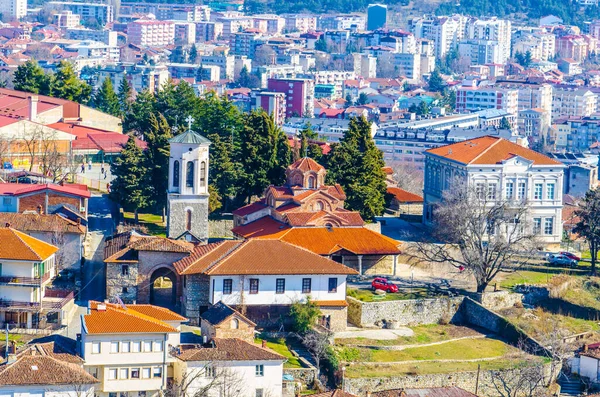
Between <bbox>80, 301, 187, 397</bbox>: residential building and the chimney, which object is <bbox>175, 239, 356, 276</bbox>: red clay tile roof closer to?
<bbox>80, 301, 187, 397</bbox>: residential building

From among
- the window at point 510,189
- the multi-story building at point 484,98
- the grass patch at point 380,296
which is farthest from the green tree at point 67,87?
the multi-story building at point 484,98

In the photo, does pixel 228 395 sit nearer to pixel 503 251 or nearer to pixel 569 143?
pixel 503 251

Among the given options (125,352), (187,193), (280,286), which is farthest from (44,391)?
(187,193)

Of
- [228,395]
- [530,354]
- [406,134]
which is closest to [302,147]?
[530,354]

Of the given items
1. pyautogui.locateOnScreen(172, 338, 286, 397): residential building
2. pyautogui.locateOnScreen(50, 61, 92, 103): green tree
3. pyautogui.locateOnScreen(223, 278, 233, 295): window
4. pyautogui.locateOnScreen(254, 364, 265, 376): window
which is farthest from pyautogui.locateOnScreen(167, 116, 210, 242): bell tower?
pyautogui.locateOnScreen(50, 61, 92, 103): green tree

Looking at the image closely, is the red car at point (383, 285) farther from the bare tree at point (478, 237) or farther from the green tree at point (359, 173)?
the green tree at point (359, 173)
